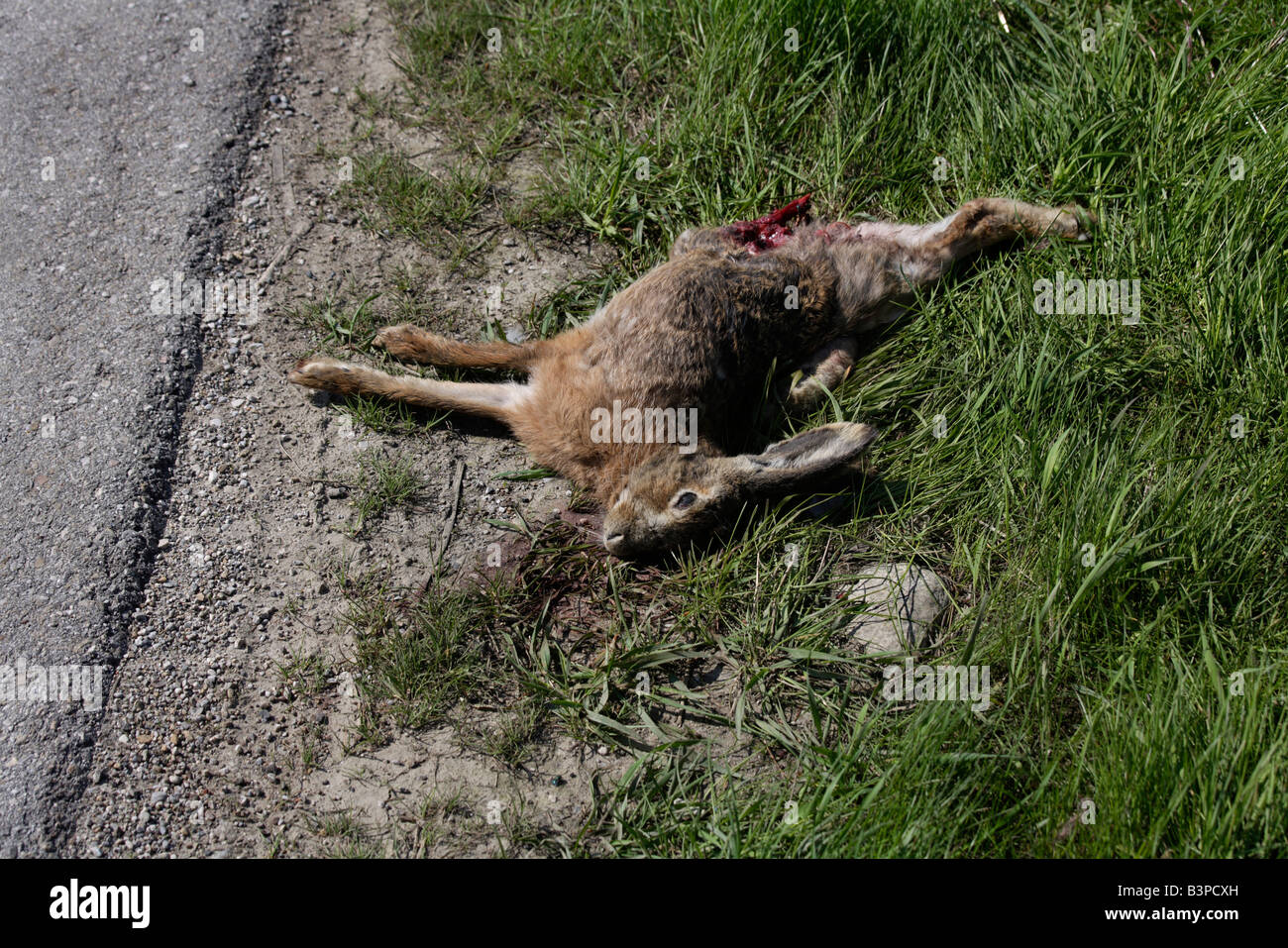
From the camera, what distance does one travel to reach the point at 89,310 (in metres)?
4.47

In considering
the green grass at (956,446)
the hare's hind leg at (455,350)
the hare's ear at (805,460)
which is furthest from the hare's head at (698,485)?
the hare's hind leg at (455,350)

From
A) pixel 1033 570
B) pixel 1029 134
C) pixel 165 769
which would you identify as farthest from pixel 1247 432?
pixel 165 769

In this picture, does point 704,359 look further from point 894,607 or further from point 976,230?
point 976,230

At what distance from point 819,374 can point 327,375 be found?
2255 millimetres

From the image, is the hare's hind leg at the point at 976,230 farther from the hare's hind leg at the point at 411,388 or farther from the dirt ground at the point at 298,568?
the hare's hind leg at the point at 411,388

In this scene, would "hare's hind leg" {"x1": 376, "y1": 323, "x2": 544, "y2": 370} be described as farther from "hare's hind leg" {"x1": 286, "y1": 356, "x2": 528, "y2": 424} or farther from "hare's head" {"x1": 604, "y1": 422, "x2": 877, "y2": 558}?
"hare's head" {"x1": 604, "y1": 422, "x2": 877, "y2": 558}

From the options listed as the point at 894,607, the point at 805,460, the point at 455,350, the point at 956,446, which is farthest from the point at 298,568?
the point at 956,446

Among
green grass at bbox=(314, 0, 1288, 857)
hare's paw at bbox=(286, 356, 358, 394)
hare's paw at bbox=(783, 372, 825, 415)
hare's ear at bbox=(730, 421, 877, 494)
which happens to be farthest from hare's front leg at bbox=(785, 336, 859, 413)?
hare's paw at bbox=(286, 356, 358, 394)

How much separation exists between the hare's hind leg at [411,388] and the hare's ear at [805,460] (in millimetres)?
1127

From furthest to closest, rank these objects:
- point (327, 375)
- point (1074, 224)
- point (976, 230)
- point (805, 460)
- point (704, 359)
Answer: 1. point (1074, 224)
2. point (976, 230)
3. point (327, 375)
4. point (704, 359)
5. point (805, 460)

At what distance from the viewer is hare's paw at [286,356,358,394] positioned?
175 inches

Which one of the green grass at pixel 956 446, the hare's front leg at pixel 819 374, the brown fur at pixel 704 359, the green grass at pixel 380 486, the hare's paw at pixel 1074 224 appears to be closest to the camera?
the green grass at pixel 956 446

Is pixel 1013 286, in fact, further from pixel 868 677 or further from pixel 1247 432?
pixel 868 677

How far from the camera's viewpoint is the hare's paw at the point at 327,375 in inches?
175
